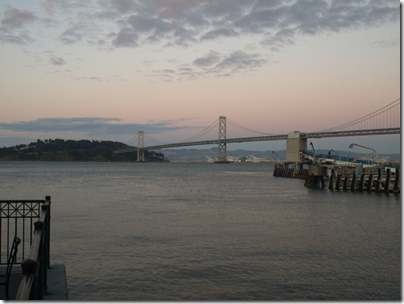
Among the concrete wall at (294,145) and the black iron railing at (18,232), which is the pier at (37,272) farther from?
the concrete wall at (294,145)

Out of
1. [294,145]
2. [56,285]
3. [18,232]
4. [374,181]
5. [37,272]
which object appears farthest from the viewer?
[294,145]

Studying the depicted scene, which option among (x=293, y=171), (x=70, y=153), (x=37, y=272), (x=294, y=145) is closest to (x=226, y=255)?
(x=37, y=272)

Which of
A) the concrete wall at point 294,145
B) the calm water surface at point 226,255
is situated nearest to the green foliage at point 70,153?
the concrete wall at point 294,145

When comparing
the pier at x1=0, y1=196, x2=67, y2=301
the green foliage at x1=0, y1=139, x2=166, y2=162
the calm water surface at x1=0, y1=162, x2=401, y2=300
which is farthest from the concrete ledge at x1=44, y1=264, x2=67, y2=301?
the green foliage at x1=0, y1=139, x2=166, y2=162

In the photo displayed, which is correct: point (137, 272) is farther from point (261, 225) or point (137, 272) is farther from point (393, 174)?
point (393, 174)

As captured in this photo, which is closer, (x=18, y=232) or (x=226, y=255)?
(x=226, y=255)

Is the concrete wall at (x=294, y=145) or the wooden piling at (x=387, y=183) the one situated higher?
the concrete wall at (x=294, y=145)

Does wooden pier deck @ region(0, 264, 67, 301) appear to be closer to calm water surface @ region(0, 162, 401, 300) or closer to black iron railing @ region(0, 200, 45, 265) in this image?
calm water surface @ region(0, 162, 401, 300)

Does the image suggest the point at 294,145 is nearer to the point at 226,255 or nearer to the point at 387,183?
the point at 387,183

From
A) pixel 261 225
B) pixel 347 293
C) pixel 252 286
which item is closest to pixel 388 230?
pixel 261 225
